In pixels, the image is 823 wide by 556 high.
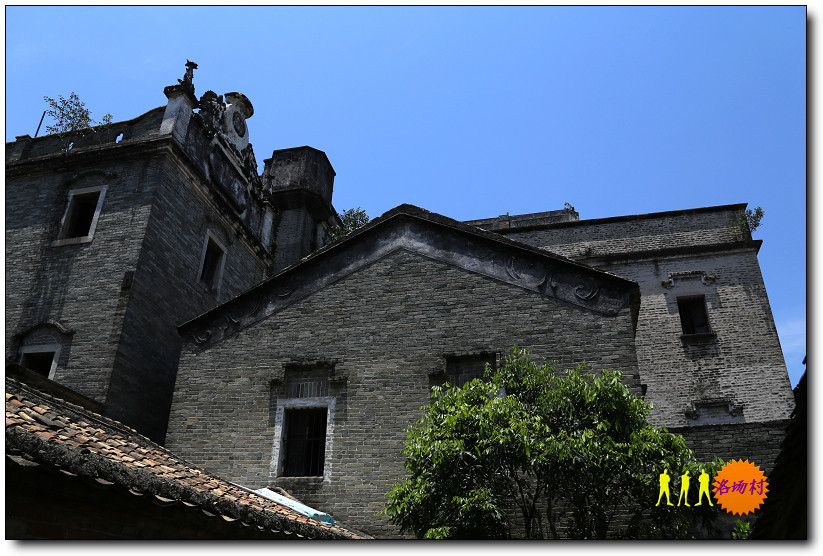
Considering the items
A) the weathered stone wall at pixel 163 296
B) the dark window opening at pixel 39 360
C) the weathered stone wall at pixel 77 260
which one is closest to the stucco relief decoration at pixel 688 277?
the weathered stone wall at pixel 163 296

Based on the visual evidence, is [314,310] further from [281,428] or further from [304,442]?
[304,442]

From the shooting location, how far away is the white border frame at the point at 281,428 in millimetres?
9852

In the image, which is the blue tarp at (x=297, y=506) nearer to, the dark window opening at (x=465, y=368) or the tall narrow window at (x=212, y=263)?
the dark window opening at (x=465, y=368)

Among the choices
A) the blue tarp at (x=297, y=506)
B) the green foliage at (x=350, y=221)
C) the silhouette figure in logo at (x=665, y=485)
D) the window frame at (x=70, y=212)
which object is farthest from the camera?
the green foliage at (x=350, y=221)

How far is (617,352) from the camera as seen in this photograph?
9.47 m

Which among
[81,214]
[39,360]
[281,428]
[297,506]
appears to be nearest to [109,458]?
[297,506]

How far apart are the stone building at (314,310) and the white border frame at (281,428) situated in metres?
0.03

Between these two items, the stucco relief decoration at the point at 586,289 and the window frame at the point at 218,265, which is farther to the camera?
the window frame at the point at 218,265

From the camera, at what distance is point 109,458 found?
17.8 feet

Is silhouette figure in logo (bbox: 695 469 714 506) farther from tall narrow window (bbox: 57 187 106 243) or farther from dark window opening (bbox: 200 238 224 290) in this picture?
tall narrow window (bbox: 57 187 106 243)

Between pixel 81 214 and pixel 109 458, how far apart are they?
1020 cm

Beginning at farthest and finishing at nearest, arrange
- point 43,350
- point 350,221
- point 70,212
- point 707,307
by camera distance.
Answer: point 350,221
point 707,307
point 70,212
point 43,350

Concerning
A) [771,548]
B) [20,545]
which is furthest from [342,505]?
[771,548]

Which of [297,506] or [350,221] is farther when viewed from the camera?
[350,221]
